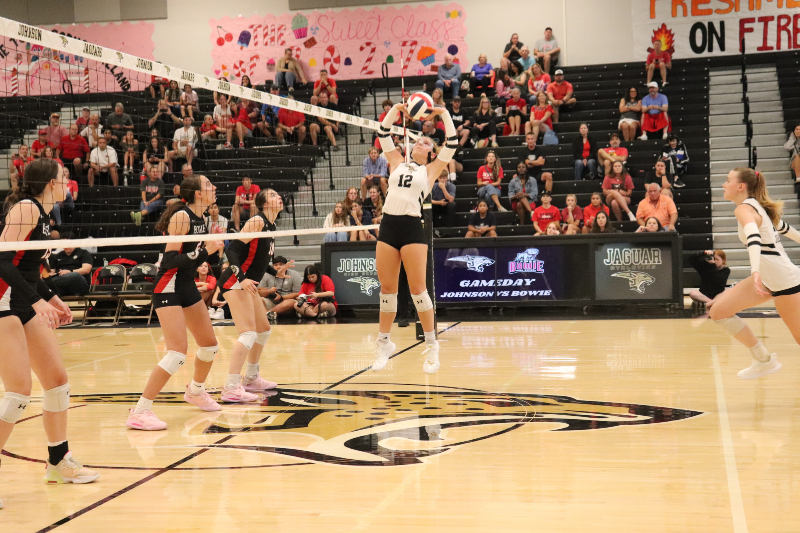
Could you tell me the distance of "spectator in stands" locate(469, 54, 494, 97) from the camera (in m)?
19.8

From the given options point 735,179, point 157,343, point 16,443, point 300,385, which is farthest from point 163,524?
point 157,343

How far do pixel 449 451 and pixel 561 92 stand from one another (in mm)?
14738

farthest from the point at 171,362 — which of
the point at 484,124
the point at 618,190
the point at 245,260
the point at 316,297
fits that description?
the point at 484,124

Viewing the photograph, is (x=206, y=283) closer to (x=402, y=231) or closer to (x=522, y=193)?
(x=522, y=193)

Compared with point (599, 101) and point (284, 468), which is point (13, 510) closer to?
point (284, 468)

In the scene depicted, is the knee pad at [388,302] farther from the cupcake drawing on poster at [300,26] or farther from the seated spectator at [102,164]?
the cupcake drawing on poster at [300,26]

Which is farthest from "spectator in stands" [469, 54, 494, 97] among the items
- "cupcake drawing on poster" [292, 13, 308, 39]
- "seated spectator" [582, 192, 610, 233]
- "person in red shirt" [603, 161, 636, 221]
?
"seated spectator" [582, 192, 610, 233]

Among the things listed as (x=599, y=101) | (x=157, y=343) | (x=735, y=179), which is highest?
(x=599, y=101)

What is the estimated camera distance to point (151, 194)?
42.3 ft

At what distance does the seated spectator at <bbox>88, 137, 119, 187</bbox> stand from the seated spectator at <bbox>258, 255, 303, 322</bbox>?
9.85ft

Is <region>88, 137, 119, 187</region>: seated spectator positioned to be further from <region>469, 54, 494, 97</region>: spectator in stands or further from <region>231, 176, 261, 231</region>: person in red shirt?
<region>469, 54, 494, 97</region>: spectator in stands

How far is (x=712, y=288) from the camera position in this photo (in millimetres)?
13391

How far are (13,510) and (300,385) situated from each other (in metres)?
3.68

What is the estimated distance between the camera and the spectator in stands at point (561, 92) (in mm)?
18781
